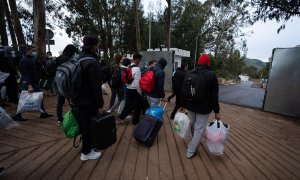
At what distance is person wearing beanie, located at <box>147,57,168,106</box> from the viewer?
172 inches

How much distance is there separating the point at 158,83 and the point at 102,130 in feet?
6.31

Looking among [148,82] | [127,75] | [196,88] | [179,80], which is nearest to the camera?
[196,88]

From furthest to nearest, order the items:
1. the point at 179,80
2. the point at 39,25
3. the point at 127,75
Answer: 1. the point at 39,25
2. the point at 179,80
3. the point at 127,75

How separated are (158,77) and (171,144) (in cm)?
143

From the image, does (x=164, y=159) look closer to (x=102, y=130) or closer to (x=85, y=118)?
(x=102, y=130)

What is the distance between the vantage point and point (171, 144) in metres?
3.96

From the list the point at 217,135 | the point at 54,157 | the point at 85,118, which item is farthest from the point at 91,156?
the point at 217,135

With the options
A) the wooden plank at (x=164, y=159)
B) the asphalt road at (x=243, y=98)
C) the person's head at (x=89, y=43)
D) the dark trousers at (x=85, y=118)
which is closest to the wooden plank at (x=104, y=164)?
the dark trousers at (x=85, y=118)

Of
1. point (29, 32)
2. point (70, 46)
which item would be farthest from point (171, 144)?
point (29, 32)

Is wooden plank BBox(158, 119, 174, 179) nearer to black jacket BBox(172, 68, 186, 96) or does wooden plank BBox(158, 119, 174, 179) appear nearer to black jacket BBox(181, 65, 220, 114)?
black jacket BBox(181, 65, 220, 114)

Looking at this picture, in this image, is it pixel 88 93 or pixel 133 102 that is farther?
pixel 133 102

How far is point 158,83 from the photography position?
438 centimetres

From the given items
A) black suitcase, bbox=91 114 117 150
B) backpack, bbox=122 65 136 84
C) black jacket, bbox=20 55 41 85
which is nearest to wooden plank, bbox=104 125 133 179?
black suitcase, bbox=91 114 117 150

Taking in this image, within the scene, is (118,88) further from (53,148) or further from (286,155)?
(286,155)
